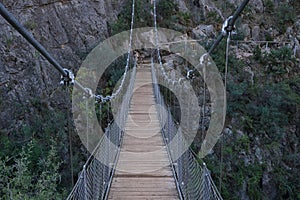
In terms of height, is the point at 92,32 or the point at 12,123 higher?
the point at 92,32

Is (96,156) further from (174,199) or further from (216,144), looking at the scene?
(216,144)

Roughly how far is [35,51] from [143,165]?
3.54 meters

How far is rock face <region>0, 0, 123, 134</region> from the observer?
510 centimetres

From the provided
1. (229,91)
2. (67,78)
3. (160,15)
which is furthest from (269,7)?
(67,78)

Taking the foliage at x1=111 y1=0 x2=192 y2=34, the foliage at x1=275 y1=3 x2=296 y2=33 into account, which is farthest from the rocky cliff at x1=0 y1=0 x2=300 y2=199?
the foliage at x1=111 y1=0 x2=192 y2=34

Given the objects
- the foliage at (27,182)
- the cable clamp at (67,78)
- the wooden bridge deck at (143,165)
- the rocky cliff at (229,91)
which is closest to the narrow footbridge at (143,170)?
the wooden bridge deck at (143,165)

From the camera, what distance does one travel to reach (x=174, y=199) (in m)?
1.97

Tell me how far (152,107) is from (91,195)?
3240mm

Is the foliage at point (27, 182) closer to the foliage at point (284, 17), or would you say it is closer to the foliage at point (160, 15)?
the foliage at point (160, 15)

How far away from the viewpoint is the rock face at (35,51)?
16.7 ft

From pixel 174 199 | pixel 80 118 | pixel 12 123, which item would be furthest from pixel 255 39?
pixel 174 199

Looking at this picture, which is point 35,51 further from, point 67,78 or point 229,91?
point 67,78

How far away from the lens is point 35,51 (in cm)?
537

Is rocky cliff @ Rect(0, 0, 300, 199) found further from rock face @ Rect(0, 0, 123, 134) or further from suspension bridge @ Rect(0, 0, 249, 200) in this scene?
suspension bridge @ Rect(0, 0, 249, 200)
